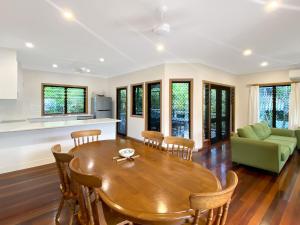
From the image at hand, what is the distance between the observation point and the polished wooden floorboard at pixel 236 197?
77.6 inches

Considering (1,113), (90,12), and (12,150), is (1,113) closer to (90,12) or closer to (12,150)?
(12,150)

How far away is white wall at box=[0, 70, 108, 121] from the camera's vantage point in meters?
4.71

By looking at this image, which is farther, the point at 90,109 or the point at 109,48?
the point at 90,109

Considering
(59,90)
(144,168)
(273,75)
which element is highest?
(273,75)

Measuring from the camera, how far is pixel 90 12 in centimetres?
224

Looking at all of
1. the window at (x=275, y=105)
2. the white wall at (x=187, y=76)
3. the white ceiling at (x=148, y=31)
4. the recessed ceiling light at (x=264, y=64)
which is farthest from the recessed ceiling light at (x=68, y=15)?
the window at (x=275, y=105)

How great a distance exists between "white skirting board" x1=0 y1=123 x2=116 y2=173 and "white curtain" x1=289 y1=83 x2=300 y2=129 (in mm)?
6150

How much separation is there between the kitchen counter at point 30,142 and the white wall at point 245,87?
17.8 ft

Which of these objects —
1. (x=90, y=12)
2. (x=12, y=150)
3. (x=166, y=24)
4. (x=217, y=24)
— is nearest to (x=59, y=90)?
(x=12, y=150)

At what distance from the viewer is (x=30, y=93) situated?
219 inches

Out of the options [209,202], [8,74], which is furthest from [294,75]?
[8,74]

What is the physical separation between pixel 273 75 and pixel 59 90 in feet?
24.8

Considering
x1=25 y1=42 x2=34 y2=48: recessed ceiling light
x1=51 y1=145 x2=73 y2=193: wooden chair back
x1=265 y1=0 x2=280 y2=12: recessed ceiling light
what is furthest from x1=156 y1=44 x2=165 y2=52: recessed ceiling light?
x1=51 y1=145 x2=73 y2=193: wooden chair back

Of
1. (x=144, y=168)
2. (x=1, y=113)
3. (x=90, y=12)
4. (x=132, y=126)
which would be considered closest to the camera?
(x=144, y=168)
